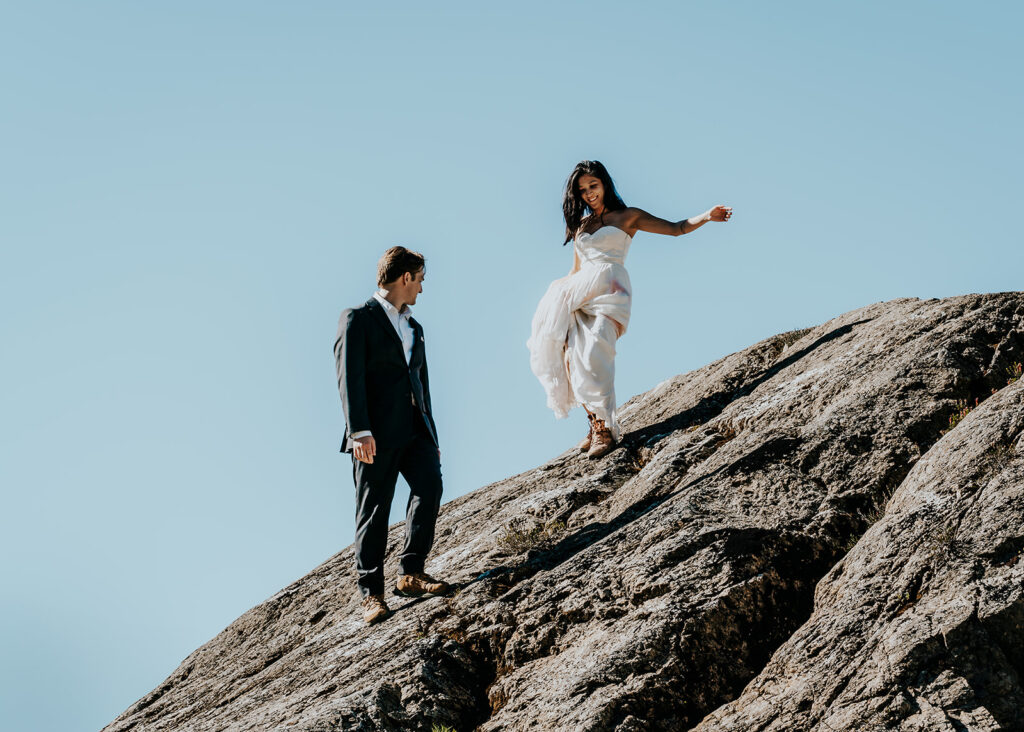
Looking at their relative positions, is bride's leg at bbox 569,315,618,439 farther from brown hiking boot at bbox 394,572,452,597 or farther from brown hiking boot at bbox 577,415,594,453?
brown hiking boot at bbox 394,572,452,597

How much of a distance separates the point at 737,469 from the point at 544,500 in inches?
83.5

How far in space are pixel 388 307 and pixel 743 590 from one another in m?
3.80

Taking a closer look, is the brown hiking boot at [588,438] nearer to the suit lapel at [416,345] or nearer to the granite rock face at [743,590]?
the granite rock face at [743,590]

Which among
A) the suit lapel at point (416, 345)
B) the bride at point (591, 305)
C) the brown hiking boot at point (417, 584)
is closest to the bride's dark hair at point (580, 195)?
the bride at point (591, 305)

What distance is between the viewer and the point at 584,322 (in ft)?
36.2

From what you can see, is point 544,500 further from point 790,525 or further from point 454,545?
point 790,525

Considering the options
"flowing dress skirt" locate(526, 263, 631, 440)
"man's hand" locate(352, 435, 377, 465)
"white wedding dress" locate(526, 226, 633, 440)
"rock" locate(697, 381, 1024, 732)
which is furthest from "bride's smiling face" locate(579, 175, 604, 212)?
"rock" locate(697, 381, 1024, 732)

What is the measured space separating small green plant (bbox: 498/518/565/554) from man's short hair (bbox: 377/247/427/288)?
247cm

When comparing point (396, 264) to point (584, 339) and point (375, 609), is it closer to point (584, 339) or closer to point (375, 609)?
point (584, 339)

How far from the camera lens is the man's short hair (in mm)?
8891

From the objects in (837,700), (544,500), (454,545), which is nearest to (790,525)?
(837,700)

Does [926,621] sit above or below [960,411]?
below

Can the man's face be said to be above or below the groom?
above

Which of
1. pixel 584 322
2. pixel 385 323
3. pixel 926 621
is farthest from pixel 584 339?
pixel 926 621
